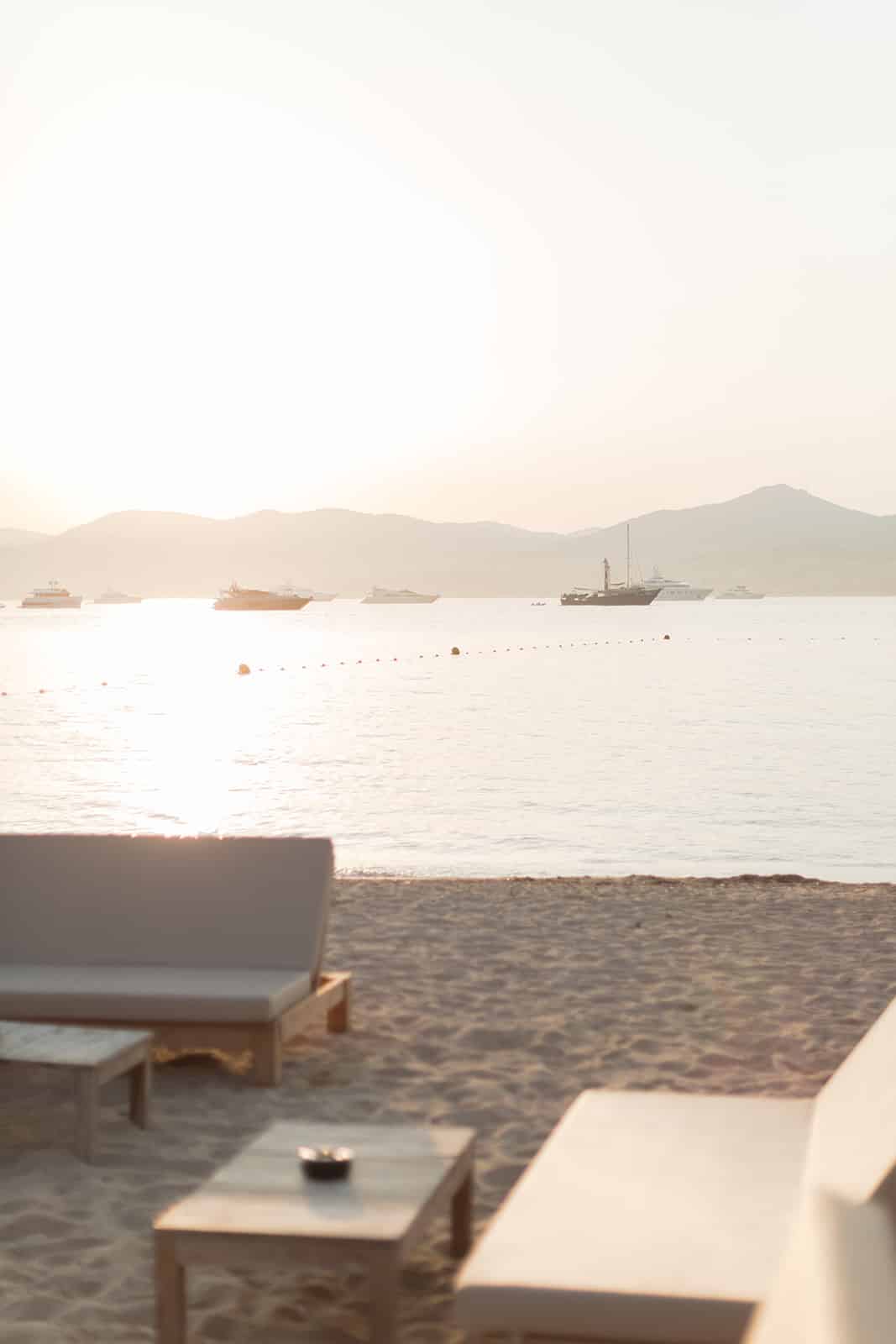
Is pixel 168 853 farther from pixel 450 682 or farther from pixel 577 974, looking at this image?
pixel 450 682

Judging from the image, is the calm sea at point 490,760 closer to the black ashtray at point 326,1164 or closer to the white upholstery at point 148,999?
the white upholstery at point 148,999

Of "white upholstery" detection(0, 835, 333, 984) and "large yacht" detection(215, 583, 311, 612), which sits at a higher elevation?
"large yacht" detection(215, 583, 311, 612)

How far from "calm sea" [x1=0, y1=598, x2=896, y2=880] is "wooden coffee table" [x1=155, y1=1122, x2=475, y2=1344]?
9.20 m

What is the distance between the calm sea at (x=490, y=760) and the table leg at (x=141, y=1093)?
7.89 meters

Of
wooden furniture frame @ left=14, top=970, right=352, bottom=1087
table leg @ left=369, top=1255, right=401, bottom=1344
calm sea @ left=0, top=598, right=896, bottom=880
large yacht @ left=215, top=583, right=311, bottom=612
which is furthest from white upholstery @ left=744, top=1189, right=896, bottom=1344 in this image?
large yacht @ left=215, top=583, right=311, bottom=612

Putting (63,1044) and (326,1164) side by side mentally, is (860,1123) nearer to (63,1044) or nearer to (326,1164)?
(326,1164)

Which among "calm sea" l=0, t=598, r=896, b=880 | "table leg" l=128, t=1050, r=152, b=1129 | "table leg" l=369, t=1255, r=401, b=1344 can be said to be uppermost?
"table leg" l=369, t=1255, r=401, b=1344

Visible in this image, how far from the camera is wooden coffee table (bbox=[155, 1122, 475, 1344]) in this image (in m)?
3.05

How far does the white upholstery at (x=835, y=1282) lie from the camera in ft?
6.20

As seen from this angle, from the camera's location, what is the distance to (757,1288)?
2.69m

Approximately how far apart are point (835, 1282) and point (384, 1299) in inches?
51.3

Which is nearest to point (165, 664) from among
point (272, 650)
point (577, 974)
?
point (272, 650)

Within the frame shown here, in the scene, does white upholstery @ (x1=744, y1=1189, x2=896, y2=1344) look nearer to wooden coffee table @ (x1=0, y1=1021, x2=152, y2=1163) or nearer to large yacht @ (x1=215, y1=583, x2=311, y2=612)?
wooden coffee table @ (x1=0, y1=1021, x2=152, y2=1163)

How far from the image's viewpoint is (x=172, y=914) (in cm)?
576
